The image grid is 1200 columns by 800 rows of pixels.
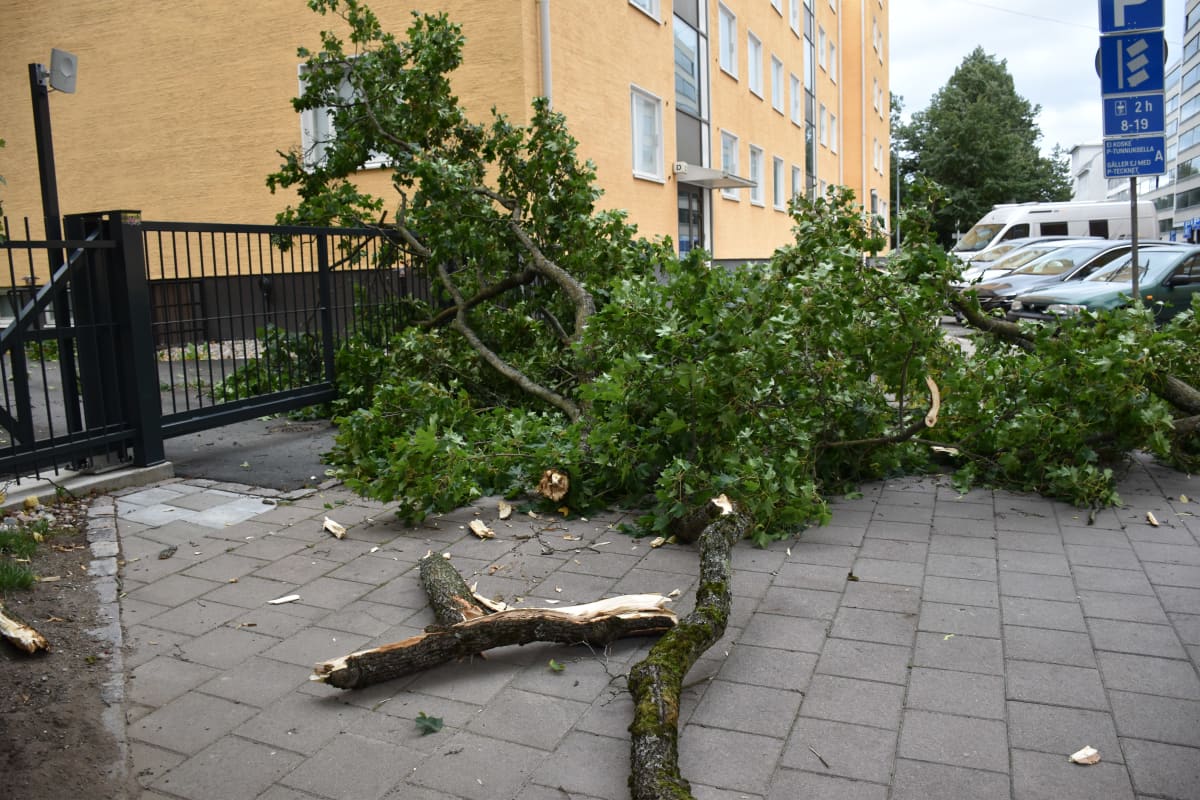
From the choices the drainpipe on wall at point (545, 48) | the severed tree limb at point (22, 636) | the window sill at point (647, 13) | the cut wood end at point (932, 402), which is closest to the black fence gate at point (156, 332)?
the severed tree limb at point (22, 636)

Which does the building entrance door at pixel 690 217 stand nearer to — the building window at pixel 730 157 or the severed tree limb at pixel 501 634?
the building window at pixel 730 157

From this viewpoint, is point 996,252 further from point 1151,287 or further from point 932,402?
point 932,402

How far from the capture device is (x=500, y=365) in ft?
26.2

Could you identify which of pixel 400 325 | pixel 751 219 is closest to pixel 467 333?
pixel 400 325

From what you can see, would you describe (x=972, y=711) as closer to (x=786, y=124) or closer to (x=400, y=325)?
(x=400, y=325)

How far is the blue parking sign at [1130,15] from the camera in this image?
7.37 meters

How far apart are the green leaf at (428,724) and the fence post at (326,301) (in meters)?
5.85

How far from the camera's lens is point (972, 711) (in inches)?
127

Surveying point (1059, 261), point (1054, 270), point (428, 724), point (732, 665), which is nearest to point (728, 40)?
point (1059, 261)

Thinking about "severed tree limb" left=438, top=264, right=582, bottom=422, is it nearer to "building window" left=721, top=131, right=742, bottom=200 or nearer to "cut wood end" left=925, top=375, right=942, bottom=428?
"cut wood end" left=925, top=375, right=942, bottom=428

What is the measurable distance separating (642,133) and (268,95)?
667 centimetres

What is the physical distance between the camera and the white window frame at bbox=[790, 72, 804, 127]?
30191mm

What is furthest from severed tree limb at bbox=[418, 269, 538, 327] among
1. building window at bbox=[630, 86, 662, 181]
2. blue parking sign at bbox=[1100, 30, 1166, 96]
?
building window at bbox=[630, 86, 662, 181]

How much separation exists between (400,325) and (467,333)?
4.13ft
